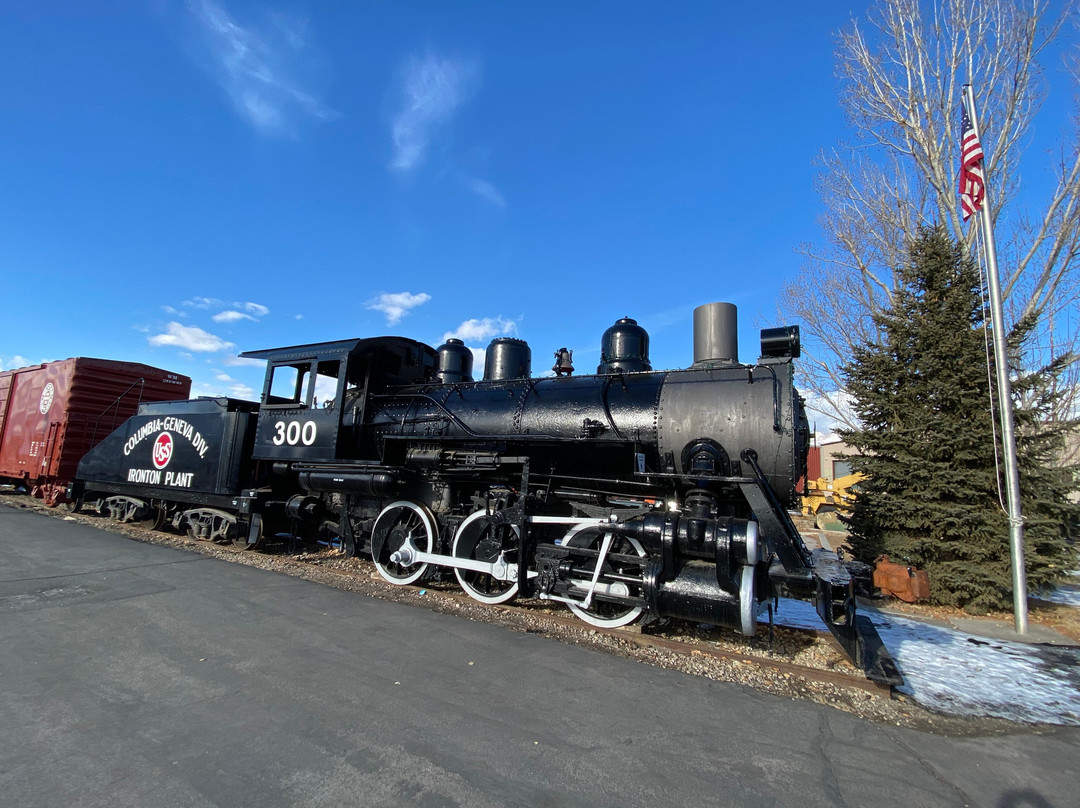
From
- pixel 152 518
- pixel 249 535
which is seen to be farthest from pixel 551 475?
pixel 152 518

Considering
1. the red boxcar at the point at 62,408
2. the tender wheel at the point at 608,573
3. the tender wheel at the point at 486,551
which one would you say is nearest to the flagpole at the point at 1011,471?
the tender wheel at the point at 608,573

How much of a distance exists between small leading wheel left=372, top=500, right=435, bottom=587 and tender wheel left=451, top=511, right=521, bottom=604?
22.2 inches

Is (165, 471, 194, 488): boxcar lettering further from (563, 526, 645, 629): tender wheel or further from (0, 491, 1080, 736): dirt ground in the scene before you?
(563, 526, 645, 629): tender wheel

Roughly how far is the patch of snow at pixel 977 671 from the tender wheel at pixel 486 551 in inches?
122

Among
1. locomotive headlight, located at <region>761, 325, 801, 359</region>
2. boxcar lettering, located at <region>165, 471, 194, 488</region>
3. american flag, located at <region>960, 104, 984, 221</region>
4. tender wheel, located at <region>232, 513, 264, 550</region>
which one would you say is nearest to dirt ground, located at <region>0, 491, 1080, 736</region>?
tender wheel, located at <region>232, 513, 264, 550</region>

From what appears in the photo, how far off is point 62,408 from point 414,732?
1462 cm

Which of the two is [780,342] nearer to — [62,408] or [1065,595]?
[1065,595]

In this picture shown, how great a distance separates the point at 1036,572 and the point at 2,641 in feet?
38.5

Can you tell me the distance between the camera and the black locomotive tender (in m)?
4.48

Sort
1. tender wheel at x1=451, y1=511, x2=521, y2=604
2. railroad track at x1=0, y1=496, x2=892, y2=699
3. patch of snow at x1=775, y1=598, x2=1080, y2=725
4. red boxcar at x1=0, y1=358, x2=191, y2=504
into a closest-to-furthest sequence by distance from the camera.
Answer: patch of snow at x1=775, y1=598, x2=1080, y2=725 → railroad track at x1=0, y1=496, x2=892, y2=699 → tender wheel at x1=451, y1=511, x2=521, y2=604 → red boxcar at x1=0, y1=358, x2=191, y2=504

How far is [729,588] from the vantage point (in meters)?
4.29

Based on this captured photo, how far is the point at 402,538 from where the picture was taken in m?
6.62

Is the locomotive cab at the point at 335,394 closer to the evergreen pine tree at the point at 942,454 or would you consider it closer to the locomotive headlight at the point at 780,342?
the locomotive headlight at the point at 780,342

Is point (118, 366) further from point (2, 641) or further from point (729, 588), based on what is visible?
point (729, 588)
